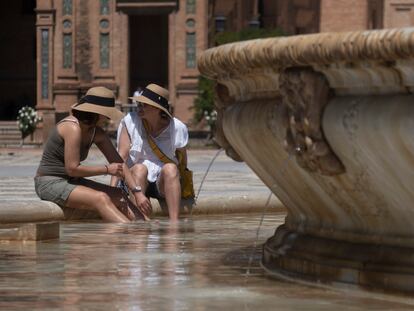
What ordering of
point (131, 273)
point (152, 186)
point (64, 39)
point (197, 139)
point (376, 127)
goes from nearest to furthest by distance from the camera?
point (376, 127), point (131, 273), point (152, 186), point (197, 139), point (64, 39)

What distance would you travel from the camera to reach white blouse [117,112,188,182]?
1112cm

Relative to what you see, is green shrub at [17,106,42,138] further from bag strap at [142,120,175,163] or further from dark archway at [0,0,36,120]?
bag strap at [142,120,175,163]

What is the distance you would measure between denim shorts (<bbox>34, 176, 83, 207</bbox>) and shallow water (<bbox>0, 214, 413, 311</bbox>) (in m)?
0.69

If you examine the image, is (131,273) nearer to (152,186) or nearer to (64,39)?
(152,186)

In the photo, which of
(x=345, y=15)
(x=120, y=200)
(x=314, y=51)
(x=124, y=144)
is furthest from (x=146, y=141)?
(x=345, y=15)

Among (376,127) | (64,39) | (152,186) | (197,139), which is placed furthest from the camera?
(64,39)

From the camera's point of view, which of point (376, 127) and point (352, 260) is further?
point (352, 260)

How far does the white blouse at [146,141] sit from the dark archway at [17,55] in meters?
43.1

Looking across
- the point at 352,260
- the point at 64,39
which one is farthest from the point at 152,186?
the point at 64,39

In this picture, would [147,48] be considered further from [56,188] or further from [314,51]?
[314,51]

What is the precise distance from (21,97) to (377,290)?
1927 inches

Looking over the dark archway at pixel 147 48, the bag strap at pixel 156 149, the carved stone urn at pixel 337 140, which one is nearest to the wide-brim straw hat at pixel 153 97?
the bag strap at pixel 156 149

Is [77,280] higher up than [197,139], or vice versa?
[77,280]

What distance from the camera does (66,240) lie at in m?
8.91
